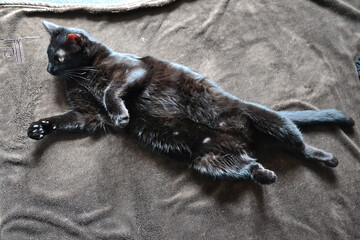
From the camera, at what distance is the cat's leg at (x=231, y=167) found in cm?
137

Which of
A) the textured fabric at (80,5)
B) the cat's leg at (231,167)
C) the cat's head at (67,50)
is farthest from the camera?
the textured fabric at (80,5)

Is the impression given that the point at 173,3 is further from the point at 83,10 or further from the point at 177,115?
the point at 177,115

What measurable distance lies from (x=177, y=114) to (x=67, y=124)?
0.61 meters

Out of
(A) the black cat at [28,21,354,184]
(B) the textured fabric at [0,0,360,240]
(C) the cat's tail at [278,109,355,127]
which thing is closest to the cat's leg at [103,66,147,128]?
(A) the black cat at [28,21,354,184]

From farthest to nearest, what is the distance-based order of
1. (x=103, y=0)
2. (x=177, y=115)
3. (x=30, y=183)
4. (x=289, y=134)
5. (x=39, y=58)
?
1. (x=103, y=0)
2. (x=39, y=58)
3. (x=30, y=183)
4. (x=177, y=115)
5. (x=289, y=134)

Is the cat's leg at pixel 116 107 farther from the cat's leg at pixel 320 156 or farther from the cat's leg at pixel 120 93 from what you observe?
the cat's leg at pixel 320 156

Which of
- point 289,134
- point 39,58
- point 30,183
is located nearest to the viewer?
point 289,134

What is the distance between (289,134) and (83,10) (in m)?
1.41

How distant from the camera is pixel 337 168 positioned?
147 centimetres

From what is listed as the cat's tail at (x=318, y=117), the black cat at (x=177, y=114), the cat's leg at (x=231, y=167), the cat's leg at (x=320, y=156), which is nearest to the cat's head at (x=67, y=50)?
the black cat at (x=177, y=114)

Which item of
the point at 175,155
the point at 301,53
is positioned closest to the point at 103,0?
the point at 175,155

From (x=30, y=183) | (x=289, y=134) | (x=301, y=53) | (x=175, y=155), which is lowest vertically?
(x=30, y=183)

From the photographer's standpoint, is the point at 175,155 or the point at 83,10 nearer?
the point at 175,155

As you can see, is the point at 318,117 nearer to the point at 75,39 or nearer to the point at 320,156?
the point at 320,156
